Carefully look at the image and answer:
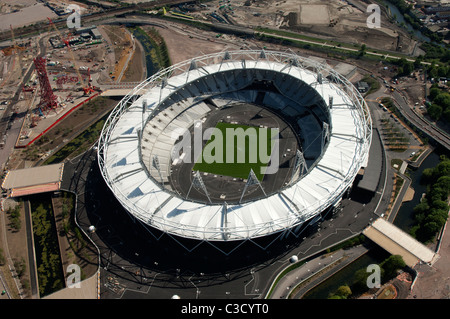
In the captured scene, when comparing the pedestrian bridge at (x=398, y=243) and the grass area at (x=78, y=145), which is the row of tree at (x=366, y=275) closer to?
the pedestrian bridge at (x=398, y=243)

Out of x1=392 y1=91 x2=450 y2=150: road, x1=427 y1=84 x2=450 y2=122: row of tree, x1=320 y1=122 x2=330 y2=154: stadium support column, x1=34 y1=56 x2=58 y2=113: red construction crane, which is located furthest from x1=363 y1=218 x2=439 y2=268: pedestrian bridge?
x1=34 y1=56 x2=58 y2=113: red construction crane

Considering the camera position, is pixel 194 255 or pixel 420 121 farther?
pixel 420 121

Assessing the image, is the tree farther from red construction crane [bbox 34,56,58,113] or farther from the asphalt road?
red construction crane [bbox 34,56,58,113]

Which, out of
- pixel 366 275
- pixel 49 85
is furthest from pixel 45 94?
pixel 366 275

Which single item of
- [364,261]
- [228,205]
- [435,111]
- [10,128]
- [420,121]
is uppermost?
[435,111]

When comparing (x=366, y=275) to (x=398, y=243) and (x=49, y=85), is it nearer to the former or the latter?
(x=398, y=243)

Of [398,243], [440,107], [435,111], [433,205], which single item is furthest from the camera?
[435,111]
